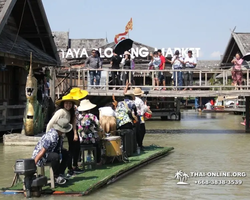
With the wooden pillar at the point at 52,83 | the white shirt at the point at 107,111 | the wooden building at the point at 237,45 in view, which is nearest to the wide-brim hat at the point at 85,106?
the white shirt at the point at 107,111

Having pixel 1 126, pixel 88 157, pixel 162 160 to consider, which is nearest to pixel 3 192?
pixel 88 157

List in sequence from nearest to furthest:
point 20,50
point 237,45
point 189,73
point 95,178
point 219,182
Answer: point 95,178 → point 219,182 → point 20,50 → point 189,73 → point 237,45

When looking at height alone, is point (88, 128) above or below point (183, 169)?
above

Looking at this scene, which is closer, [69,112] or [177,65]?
[69,112]

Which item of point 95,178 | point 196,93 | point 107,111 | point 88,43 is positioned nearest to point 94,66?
point 196,93

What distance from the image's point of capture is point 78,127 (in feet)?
31.0

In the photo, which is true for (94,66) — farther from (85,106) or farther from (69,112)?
(69,112)

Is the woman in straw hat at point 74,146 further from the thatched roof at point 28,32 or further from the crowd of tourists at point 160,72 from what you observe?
the crowd of tourists at point 160,72

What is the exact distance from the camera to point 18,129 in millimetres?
17688

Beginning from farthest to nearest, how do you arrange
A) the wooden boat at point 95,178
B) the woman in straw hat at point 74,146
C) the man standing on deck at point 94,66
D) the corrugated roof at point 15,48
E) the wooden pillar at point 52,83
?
the wooden pillar at point 52,83 < the man standing on deck at point 94,66 < the corrugated roof at point 15,48 < the woman in straw hat at point 74,146 < the wooden boat at point 95,178

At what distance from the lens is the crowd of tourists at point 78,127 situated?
313 inches

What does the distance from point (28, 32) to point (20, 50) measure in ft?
12.4

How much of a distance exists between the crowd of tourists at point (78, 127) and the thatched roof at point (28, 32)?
515cm

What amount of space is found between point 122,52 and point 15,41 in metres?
3.96
